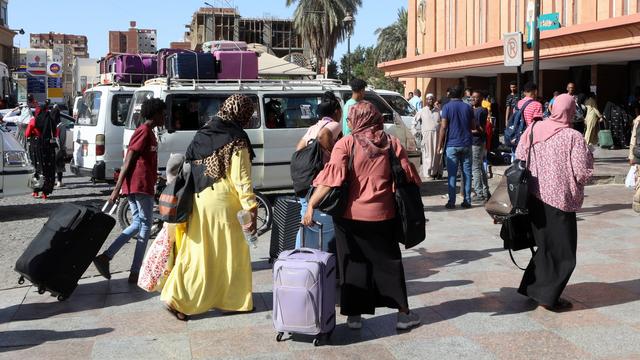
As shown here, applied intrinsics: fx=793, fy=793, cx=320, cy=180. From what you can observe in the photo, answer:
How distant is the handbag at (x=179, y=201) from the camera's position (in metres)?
5.83

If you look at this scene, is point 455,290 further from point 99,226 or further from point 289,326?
point 99,226

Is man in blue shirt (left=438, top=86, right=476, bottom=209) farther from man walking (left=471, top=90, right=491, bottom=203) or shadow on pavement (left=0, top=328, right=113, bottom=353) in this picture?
shadow on pavement (left=0, top=328, right=113, bottom=353)

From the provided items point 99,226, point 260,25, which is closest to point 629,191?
point 99,226

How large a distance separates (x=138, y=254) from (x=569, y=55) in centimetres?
1775

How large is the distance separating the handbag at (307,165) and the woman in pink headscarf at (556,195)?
1.76m

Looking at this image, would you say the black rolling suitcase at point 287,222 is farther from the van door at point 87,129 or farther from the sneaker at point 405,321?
the van door at point 87,129

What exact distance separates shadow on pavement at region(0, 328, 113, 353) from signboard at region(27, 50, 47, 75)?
144 feet

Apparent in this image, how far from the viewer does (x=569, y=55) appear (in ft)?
72.9

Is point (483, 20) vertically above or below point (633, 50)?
above

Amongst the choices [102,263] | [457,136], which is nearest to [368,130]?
[102,263]

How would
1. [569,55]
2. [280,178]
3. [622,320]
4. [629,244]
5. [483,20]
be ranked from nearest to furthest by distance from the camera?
[622,320], [629,244], [280,178], [569,55], [483,20]

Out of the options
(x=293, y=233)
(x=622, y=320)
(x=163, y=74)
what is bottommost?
(x=622, y=320)

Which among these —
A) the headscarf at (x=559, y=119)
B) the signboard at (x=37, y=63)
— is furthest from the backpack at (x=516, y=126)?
the signboard at (x=37, y=63)

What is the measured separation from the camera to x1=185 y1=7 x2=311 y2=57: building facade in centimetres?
10038
